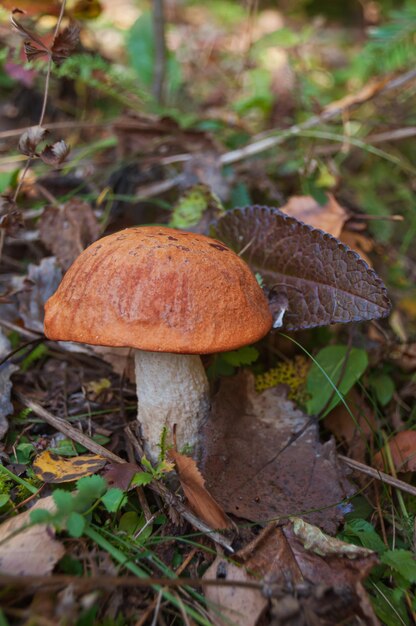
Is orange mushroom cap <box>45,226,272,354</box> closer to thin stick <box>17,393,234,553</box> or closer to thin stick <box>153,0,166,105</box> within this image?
thin stick <box>17,393,234,553</box>

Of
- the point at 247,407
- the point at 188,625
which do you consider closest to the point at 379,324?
the point at 247,407

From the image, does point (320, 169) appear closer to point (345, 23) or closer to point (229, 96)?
point (229, 96)

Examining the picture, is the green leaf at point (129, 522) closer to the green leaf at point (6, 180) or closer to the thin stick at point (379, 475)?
the thin stick at point (379, 475)

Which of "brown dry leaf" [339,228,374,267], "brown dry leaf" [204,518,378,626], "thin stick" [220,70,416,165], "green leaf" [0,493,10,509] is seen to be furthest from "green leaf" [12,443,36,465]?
"thin stick" [220,70,416,165]

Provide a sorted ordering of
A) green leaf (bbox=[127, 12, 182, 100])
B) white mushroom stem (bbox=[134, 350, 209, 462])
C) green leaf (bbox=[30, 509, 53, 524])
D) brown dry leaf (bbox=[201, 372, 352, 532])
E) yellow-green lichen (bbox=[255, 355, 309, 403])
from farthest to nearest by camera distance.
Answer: green leaf (bbox=[127, 12, 182, 100]) < yellow-green lichen (bbox=[255, 355, 309, 403]) < white mushroom stem (bbox=[134, 350, 209, 462]) < brown dry leaf (bbox=[201, 372, 352, 532]) < green leaf (bbox=[30, 509, 53, 524])

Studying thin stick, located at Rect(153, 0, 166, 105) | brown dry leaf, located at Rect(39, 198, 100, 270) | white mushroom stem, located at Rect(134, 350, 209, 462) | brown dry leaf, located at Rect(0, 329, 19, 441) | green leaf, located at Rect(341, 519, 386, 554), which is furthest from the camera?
thin stick, located at Rect(153, 0, 166, 105)

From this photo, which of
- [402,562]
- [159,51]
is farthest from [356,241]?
[159,51]
